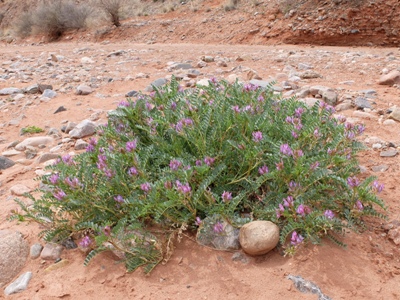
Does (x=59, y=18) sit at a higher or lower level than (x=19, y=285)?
higher

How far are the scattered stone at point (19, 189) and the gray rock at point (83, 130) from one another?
1.22 meters

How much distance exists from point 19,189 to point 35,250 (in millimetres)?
962

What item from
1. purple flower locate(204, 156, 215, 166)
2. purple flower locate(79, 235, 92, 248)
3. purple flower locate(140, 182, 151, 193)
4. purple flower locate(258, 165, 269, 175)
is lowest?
purple flower locate(79, 235, 92, 248)

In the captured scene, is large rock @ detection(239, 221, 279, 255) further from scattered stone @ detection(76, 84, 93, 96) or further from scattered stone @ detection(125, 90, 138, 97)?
scattered stone @ detection(76, 84, 93, 96)

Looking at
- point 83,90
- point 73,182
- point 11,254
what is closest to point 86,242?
point 73,182

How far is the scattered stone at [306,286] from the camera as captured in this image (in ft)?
6.81

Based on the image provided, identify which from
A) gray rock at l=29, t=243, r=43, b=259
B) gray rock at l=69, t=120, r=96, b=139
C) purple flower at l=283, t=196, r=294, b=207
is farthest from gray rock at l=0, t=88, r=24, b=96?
purple flower at l=283, t=196, r=294, b=207

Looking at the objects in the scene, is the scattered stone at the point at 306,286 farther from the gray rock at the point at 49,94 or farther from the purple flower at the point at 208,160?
the gray rock at the point at 49,94

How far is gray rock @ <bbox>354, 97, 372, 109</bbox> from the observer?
473cm

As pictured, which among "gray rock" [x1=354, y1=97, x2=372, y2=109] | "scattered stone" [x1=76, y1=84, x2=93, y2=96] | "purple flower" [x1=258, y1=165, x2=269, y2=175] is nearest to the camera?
"purple flower" [x1=258, y1=165, x2=269, y2=175]

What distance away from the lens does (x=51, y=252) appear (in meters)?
2.57

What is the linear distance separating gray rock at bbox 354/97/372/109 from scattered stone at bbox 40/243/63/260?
3.73m

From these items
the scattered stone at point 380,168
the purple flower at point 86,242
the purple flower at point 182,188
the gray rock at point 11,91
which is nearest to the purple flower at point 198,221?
the purple flower at point 182,188

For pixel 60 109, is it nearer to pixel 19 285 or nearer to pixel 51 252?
pixel 51 252
